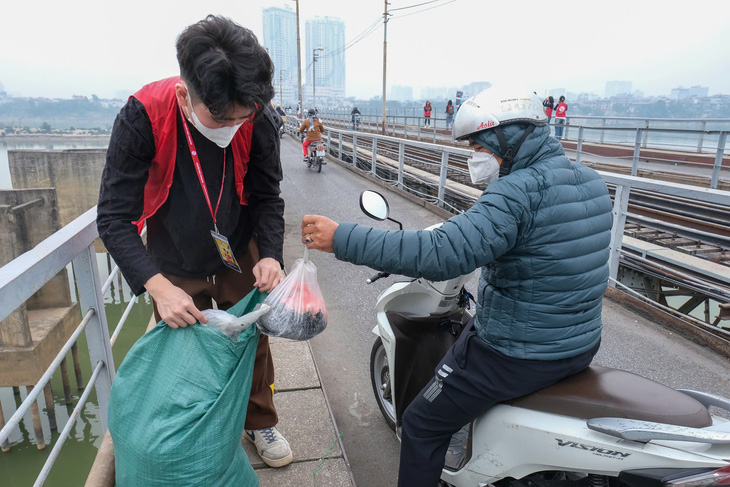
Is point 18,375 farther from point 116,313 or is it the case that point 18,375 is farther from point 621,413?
point 621,413

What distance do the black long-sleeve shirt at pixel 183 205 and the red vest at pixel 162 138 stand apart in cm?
3

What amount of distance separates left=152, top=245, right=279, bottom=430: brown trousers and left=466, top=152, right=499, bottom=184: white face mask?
107 cm

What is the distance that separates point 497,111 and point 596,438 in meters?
1.07

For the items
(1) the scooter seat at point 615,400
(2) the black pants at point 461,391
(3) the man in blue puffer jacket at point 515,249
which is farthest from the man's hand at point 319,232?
(1) the scooter seat at point 615,400

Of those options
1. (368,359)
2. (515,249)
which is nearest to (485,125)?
(515,249)

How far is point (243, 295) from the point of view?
226 centimetres

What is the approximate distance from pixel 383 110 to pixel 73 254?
97.5ft

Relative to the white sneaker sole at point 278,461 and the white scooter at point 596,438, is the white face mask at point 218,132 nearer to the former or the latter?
the white scooter at point 596,438

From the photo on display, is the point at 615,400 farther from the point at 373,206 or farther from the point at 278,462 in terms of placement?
the point at 278,462

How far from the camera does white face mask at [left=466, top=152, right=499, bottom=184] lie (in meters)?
1.71

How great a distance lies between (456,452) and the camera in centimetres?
227

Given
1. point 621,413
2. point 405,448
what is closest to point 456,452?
point 405,448

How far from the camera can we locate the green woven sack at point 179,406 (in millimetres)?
1604

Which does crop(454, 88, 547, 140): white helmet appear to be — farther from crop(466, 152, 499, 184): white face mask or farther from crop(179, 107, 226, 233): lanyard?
crop(179, 107, 226, 233): lanyard
